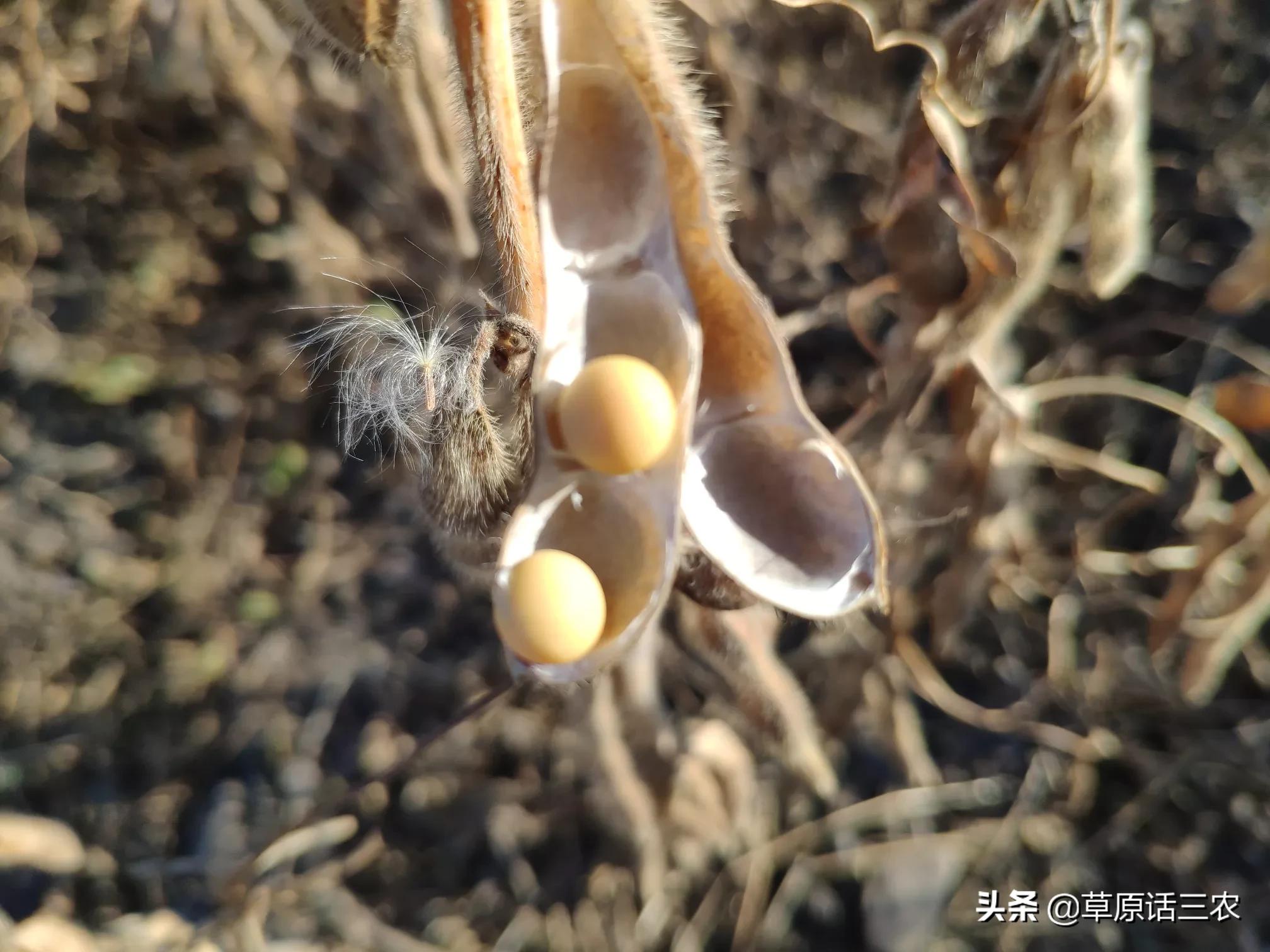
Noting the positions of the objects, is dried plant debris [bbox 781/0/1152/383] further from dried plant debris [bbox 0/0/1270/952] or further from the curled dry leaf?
the curled dry leaf

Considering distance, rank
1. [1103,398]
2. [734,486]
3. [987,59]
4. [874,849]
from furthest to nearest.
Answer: [1103,398] → [874,849] → [987,59] → [734,486]

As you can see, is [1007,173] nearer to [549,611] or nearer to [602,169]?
[602,169]

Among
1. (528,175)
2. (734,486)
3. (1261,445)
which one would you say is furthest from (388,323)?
(1261,445)

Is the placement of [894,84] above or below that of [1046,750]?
above

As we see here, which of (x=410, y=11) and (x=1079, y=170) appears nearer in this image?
(x=410, y=11)

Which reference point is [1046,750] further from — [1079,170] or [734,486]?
[1079,170]

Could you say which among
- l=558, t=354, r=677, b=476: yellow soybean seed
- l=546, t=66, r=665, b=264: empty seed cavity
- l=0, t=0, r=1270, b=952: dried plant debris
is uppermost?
l=546, t=66, r=665, b=264: empty seed cavity

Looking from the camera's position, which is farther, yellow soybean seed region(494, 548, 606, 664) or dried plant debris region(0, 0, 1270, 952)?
dried plant debris region(0, 0, 1270, 952)

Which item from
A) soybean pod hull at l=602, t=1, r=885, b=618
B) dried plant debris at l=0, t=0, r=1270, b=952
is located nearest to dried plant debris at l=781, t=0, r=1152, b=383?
dried plant debris at l=0, t=0, r=1270, b=952
